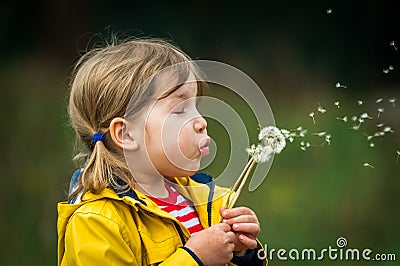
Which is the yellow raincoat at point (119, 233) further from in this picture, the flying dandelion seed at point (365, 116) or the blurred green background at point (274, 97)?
the flying dandelion seed at point (365, 116)

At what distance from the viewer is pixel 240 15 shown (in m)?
2.87

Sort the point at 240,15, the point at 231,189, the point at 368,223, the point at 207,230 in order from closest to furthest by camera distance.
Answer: the point at 207,230 → the point at 231,189 → the point at 368,223 → the point at 240,15

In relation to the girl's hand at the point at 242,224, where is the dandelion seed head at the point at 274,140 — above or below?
above

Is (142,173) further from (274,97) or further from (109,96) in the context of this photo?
(274,97)

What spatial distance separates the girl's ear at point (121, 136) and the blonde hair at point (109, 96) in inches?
0.6

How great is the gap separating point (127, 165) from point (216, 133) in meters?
1.21

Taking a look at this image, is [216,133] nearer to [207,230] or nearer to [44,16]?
[44,16]

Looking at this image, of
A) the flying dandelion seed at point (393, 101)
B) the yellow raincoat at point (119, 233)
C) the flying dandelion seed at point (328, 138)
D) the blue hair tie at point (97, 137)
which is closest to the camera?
the yellow raincoat at point (119, 233)

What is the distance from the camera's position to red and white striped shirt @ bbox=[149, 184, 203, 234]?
4.34ft

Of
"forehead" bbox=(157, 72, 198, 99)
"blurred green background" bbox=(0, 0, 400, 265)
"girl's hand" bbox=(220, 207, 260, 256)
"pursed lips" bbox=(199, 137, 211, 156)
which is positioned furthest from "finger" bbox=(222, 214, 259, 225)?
"blurred green background" bbox=(0, 0, 400, 265)

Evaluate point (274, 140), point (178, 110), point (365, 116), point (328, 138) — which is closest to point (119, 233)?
point (178, 110)

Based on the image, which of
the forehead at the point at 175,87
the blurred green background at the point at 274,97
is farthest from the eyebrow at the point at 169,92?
the blurred green background at the point at 274,97

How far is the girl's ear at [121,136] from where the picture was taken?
4.27ft

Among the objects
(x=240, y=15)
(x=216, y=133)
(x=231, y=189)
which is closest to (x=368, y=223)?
(x=216, y=133)
